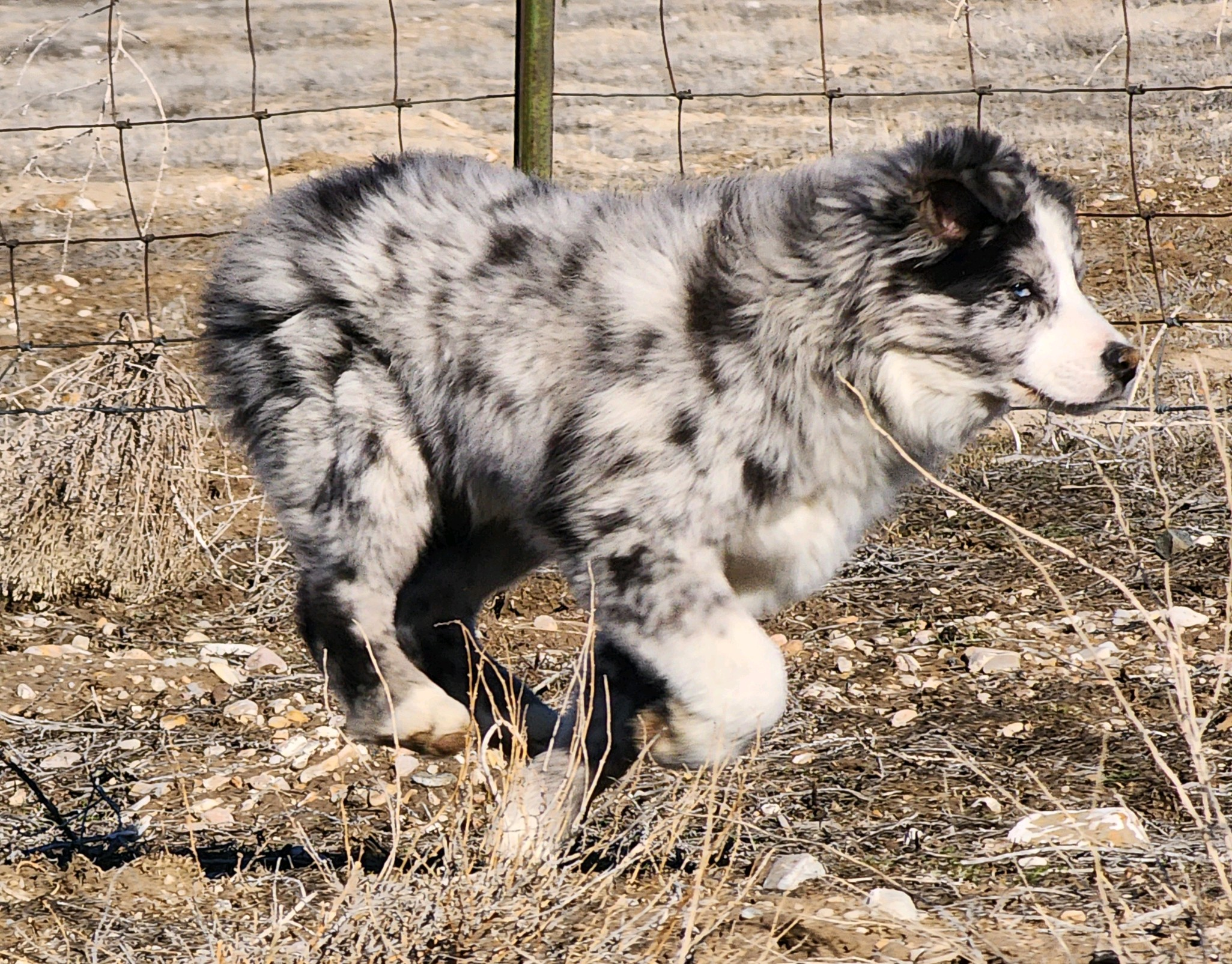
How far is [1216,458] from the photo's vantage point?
20.5ft

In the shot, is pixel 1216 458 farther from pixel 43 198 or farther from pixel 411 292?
pixel 43 198

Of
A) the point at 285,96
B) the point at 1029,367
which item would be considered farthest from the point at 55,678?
the point at 285,96

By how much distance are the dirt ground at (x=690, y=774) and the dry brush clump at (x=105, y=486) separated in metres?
0.02

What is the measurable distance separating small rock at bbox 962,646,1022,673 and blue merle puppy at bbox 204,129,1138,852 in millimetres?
1275

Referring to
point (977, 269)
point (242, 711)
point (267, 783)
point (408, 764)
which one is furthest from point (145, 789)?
point (977, 269)

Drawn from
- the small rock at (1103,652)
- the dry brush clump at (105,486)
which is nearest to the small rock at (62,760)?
the dry brush clump at (105,486)

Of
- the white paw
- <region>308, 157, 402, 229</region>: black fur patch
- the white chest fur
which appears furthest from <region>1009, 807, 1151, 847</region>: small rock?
<region>308, 157, 402, 229</region>: black fur patch

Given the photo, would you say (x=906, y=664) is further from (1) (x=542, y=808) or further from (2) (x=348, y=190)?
(2) (x=348, y=190)

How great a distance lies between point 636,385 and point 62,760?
197 cm

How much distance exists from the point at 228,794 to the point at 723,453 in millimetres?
1659

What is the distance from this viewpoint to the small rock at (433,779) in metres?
4.41

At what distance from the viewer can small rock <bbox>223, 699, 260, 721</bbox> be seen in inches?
188

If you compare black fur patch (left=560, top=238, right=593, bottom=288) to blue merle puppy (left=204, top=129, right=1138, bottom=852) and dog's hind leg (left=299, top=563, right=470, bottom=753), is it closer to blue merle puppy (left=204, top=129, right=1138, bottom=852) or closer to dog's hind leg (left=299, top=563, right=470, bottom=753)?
blue merle puppy (left=204, top=129, right=1138, bottom=852)

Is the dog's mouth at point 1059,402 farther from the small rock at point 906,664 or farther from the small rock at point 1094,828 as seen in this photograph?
the small rock at point 906,664
